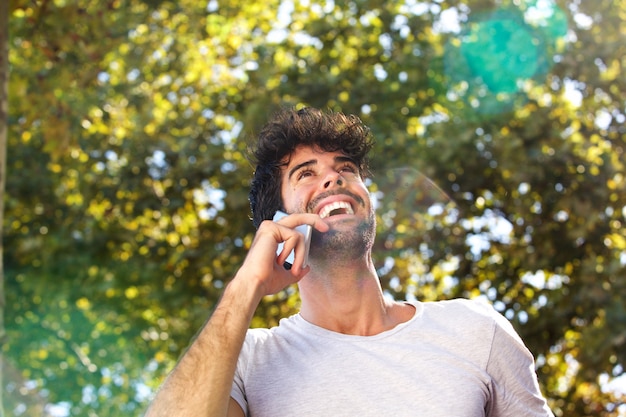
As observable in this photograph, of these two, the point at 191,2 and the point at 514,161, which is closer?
the point at 514,161

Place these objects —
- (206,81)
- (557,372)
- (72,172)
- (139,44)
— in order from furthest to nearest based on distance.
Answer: (206,81) < (72,172) < (139,44) < (557,372)

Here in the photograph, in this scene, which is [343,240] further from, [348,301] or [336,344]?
[336,344]

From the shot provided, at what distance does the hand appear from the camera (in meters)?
2.53

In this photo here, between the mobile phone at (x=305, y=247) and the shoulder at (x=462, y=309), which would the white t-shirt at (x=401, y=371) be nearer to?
the shoulder at (x=462, y=309)

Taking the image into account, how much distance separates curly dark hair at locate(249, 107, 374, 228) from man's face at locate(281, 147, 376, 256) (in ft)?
0.12

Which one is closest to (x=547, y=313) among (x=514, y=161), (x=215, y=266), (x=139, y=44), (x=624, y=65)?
(x=514, y=161)

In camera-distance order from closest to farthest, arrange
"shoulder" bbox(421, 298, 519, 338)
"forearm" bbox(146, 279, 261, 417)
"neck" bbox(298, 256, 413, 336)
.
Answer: "forearm" bbox(146, 279, 261, 417) → "shoulder" bbox(421, 298, 519, 338) → "neck" bbox(298, 256, 413, 336)

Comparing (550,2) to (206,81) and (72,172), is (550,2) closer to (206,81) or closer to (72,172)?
(206,81)

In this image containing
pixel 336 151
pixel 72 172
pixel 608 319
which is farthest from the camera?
pixel 72 172

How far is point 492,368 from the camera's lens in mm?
2523

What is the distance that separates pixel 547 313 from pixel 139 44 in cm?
525

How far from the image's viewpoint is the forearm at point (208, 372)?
2.26 metres

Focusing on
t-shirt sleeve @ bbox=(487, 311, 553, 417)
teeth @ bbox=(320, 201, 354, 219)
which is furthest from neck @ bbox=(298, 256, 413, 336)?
t-shirt sleeve @ bbox=(487, 311, 553, 417)

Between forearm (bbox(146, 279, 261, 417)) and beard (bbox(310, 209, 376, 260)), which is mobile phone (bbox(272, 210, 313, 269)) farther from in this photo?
forearm (bbox(146, 279, 261, 417))
